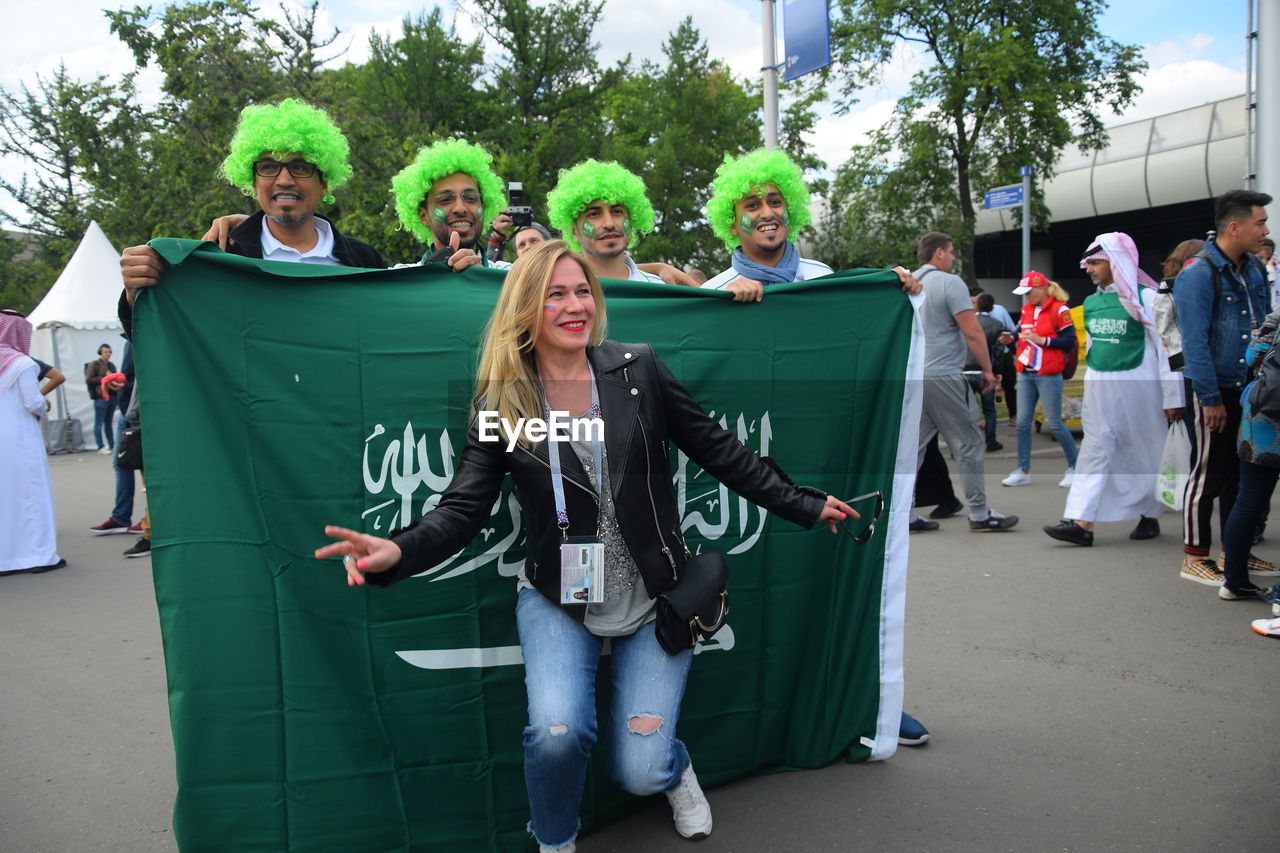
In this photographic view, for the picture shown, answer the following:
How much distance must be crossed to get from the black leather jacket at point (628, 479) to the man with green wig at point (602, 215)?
5.03 ft

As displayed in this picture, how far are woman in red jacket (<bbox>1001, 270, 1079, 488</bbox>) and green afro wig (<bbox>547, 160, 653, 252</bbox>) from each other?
529cm

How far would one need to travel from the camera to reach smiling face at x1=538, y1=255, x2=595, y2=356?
8.67 ft

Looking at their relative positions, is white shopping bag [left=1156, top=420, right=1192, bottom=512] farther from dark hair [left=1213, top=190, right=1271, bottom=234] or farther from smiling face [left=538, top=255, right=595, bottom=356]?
smiling face [left=538, top=255, right=595, bottom=356]

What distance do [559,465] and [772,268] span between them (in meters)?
1.62

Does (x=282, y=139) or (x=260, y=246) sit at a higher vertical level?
(x=282, y=139)

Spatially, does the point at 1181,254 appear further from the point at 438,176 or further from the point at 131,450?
the point at 131,450

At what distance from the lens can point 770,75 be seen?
10359mm

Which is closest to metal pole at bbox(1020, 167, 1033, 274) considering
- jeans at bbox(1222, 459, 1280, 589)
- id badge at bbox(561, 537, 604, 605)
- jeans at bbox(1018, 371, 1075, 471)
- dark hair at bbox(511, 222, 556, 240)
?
jeans at bbox(1018, 371, 1075, 471)

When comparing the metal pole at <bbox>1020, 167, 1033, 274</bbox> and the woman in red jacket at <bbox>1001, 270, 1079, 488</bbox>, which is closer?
the woman in red jacket at <bbox>1001, 270, 1079, 488</bbox>

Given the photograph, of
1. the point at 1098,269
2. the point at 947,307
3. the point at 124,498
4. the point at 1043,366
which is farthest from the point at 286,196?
the point at 1043,366

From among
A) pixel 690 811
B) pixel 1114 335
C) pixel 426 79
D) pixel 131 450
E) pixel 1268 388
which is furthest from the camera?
pixel 426 79

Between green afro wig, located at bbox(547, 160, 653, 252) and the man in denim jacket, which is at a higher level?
green afro wig, located at bbox(547, 160, 653, 252)

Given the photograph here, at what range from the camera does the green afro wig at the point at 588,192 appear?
438 cm

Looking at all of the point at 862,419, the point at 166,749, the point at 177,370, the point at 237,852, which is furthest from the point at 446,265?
the point at 166,749
